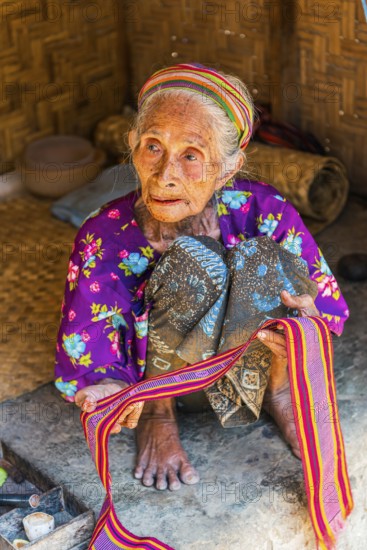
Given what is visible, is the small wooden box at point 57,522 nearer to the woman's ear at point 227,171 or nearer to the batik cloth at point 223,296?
the batik cloth at point 223,296

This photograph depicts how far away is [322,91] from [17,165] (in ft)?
4.51

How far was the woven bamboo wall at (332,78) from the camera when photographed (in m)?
3.49

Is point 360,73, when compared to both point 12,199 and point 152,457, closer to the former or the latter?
point 12,199

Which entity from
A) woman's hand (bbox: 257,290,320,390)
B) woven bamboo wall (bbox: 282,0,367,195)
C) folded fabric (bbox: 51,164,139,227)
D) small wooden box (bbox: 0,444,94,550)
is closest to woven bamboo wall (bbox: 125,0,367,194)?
woven bamboo wall (bbox: 282,0,367,195)

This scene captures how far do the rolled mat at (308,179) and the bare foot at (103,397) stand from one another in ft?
4.81

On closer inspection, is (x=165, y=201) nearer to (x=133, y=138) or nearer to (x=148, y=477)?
(x=133, y=138)

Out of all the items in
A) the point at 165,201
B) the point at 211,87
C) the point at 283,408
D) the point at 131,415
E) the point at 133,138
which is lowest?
the point at 283,408

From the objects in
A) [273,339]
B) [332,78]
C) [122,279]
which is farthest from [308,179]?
[273,339]

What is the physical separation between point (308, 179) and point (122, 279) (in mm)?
1334

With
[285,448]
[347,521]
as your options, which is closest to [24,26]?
[285,448]

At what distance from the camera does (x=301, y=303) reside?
219cm

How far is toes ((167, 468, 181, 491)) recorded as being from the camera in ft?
7.58

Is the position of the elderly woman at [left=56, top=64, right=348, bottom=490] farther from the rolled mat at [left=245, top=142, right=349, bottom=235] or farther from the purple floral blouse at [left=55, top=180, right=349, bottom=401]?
the rolled mat at [left=245, top=142, right=349, bottom=235]

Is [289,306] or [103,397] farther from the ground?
[289,306]
